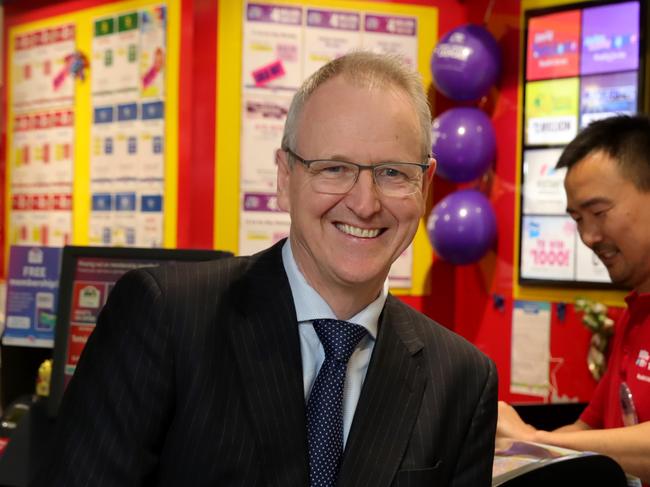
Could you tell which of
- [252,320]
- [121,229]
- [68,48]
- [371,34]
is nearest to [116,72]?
[68,48]

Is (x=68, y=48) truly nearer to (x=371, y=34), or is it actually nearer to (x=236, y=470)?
(x=371, y=34)

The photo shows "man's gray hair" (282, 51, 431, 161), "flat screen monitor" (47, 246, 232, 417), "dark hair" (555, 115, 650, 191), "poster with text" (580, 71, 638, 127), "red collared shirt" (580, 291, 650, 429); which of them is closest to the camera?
"man's gray hair" (282, 51, 431, 161)

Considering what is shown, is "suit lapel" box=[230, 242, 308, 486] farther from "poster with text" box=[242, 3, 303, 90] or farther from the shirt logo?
"poster with text" box=[242, 3, 303, 90]

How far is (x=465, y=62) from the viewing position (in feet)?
15.5

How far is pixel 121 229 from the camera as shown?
5.17 meters

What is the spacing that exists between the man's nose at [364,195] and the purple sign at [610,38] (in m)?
3.37

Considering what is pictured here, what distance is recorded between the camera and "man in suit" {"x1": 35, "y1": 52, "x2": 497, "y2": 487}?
143 centimetres

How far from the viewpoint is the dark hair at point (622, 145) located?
260 centimetres

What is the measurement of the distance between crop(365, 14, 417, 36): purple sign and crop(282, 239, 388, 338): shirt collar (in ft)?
12.2

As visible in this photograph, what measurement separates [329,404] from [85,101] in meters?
4.31

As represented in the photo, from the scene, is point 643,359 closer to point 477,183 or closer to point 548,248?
point 548,248

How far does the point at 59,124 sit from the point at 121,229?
909 mm

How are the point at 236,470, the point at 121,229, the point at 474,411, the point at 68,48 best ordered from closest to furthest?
1. the point at 236,470
2. the point at 474,411
3. the point at 121,229
4. the point at 68,48

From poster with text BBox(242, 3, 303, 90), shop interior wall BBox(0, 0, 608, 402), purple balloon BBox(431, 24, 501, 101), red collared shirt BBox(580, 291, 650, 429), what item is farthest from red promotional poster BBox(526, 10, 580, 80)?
red collared shirt BBox(580, 291, 650, 429)
